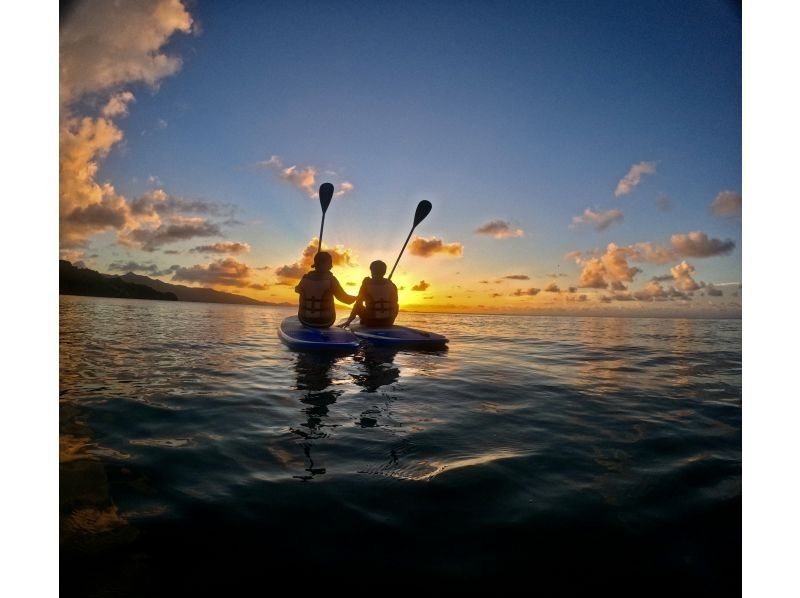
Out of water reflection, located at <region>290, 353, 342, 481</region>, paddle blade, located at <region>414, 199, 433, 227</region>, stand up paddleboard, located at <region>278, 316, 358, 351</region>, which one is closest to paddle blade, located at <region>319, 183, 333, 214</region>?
paddle blade, located at <region>414, 199, 433, 227</region>

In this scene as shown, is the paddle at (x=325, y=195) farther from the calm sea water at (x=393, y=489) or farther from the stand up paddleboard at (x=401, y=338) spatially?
the calm sea water at (x=393, y=489)

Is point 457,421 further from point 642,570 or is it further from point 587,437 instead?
point 642,570

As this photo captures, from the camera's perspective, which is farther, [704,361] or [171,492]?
[704,361]

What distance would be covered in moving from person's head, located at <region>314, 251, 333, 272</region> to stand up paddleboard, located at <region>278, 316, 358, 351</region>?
1.99m

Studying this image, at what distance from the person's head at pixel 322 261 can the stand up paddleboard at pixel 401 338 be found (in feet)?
7.92

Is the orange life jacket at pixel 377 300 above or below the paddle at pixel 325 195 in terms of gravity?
below

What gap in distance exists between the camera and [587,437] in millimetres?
4848

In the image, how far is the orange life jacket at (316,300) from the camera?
12688 millimetres

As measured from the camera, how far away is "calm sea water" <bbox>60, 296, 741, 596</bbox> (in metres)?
2.45

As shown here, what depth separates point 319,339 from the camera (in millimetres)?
11148

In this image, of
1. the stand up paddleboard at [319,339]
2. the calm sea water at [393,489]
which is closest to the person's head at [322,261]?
the stand up paddleboard at [319,339]

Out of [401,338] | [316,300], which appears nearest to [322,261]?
[316,300]
